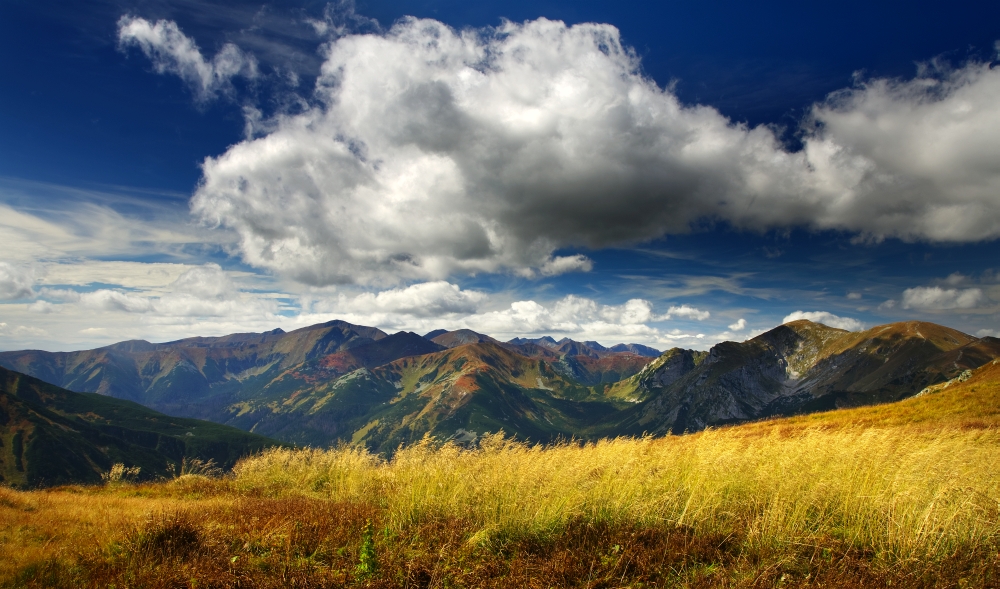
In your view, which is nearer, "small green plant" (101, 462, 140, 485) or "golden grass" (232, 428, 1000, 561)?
"golden grass" (232, 428, 1000, 561)

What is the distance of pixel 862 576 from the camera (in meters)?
5.75

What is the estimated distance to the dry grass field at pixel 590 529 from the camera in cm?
618

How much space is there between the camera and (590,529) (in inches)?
299

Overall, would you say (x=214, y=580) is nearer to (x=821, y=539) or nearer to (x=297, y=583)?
(x=297, y=583)

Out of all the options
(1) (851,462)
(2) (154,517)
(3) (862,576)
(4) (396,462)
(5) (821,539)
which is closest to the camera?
(3) (862,576)

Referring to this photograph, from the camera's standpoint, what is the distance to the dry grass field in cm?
618

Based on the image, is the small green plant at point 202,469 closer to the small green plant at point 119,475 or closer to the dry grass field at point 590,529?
the small green plant at point 119,475

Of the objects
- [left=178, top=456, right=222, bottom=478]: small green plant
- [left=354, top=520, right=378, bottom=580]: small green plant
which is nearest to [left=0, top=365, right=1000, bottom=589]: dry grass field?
[left=354, top=520, right=378, bottom=580]: small green plant

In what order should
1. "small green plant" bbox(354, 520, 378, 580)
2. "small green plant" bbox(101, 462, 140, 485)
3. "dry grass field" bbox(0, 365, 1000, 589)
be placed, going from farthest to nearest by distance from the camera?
"small green plant" bbox(101, 462, 140, 485), "small green plant" bbox(354, 520, 378, 580), "dry grass field" bbox(0, 365, 1000, 589)

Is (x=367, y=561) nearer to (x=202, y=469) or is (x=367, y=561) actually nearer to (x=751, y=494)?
(x=751, y=494)

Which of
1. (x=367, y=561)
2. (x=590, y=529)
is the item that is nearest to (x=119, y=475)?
(x=367, y=561)

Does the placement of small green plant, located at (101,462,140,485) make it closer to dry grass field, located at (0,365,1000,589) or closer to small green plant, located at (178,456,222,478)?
small green plant, located at (178,456,222,478)

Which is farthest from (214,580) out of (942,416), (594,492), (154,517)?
(942,416)

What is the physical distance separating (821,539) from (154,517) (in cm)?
1180
